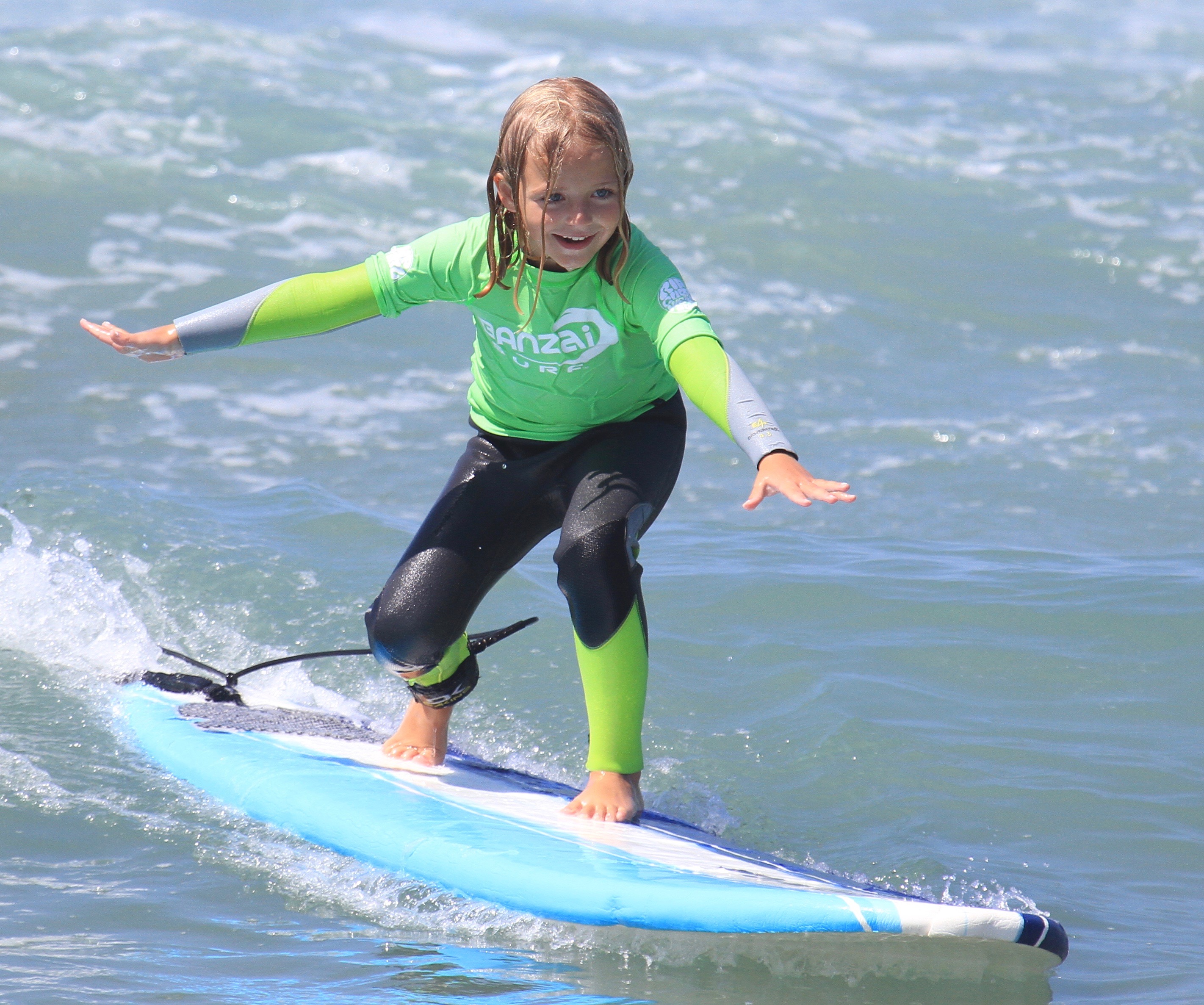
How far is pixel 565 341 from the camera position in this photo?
3.02 meters

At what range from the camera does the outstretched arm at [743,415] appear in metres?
2.44

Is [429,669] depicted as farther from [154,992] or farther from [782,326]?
[782,326]

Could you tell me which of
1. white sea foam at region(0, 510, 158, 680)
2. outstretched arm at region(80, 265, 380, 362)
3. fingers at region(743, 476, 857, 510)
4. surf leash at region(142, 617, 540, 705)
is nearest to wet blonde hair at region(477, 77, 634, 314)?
outstretched arm at region(80, 265, 380, 362)

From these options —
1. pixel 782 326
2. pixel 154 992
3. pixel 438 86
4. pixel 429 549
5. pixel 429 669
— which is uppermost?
pixel 438 86

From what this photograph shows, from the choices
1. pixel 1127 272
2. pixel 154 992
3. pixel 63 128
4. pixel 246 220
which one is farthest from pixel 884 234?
pixel 154 992

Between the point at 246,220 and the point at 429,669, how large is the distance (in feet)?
25.0

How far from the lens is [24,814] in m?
3.16

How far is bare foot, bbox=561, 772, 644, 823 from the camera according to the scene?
314cm

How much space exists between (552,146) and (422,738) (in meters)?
1.68

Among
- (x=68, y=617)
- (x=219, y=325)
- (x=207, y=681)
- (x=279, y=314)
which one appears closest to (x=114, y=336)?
(x=219, y=325)

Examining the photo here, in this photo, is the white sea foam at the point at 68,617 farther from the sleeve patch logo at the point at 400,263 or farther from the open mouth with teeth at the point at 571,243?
the open mouth with teeth at the point at 571,243

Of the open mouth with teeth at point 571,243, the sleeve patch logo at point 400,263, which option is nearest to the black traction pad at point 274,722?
the sleeve patch logo at point 400,263

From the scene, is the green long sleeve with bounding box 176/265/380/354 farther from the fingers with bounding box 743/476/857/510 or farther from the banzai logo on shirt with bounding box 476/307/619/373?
the fingers with bounding box 743/476/857/510

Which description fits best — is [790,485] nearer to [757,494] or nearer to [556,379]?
[757,494]
